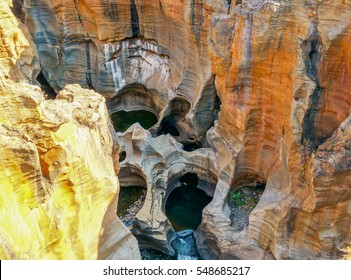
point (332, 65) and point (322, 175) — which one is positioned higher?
point (332, 65)

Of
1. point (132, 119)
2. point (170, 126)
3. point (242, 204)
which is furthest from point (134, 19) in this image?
point (242, 204)

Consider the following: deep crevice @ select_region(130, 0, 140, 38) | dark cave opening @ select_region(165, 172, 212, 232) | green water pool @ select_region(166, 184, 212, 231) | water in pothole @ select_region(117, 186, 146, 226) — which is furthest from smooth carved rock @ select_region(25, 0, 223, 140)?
water in pothole @ select_region(117, 186, 146, 226)

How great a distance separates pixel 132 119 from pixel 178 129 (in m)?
2.54

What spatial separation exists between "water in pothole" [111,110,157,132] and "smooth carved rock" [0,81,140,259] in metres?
9.10

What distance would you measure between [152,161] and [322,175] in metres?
7.19

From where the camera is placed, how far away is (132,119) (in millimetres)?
18875

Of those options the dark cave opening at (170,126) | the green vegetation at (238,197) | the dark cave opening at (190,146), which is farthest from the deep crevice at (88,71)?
the green vegetation at (238,197)

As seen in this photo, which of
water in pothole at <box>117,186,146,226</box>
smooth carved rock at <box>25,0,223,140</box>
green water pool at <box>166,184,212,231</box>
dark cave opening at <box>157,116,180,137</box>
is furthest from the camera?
dark cave opening at <box>157,116,180,137</box>

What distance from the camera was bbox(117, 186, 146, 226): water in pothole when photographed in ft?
45.6

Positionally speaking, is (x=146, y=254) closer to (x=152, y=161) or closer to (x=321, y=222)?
(x=152, y=161)

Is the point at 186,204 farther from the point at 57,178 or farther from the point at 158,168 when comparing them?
the point at 57,178

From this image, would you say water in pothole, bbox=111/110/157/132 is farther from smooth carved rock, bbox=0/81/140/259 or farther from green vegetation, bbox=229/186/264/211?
smooth carved rock, bbox=0/81/140/259

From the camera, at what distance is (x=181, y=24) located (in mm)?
16047

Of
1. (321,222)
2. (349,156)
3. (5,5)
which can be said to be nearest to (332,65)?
(349,156)
